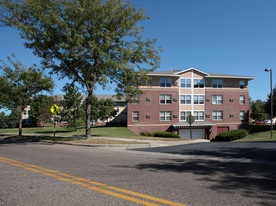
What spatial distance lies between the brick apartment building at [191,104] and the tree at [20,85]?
14.6m

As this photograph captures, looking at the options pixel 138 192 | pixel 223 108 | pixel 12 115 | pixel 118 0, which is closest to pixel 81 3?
pixel 118 0

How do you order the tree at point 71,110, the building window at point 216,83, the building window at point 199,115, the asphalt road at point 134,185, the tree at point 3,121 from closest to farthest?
the asphalt road at point 134,185 → the tree at point 71,110 → the building window at point 199,115 → the building window at point 216,83 → the tree at point 3,121

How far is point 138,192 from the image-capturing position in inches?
191

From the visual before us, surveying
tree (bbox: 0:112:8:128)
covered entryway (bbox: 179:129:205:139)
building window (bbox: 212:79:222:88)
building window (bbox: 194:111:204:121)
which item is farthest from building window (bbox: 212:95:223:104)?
tree (bbox: 0:112:8:128)

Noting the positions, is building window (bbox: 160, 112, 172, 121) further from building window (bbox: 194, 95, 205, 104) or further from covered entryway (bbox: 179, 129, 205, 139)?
building window (bbox: 194, 95, 205, 104)

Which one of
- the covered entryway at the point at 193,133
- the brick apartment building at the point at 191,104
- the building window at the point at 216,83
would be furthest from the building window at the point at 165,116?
the building window at the point at 216,83

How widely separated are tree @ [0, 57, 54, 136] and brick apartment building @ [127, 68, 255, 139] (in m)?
14.6

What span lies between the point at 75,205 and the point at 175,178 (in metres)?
2.94

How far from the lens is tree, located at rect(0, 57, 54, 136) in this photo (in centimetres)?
2284

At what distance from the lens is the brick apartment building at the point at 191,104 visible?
36000 mm

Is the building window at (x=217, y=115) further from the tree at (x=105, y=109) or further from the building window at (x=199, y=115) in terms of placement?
the tree at (x=105, y=109)

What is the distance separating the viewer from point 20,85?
2344cm

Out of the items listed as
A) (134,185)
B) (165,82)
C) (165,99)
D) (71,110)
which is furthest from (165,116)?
(134,185)

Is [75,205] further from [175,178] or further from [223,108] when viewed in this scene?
[223,108]
